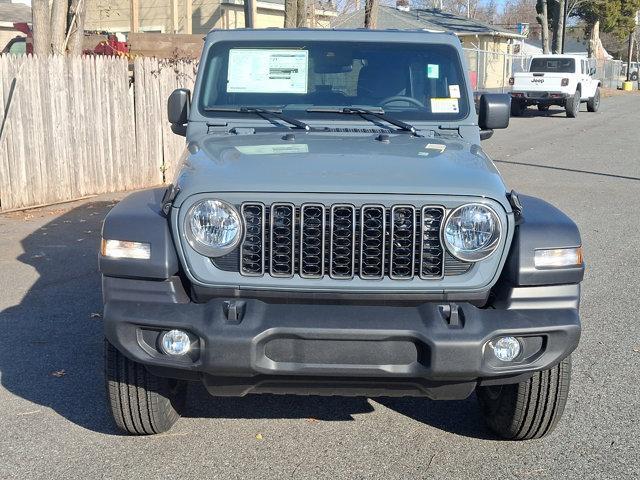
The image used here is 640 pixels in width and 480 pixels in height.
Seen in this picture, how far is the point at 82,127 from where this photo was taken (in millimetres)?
11609

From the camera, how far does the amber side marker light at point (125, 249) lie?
149 inches

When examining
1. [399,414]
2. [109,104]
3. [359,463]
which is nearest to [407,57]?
[399,414]

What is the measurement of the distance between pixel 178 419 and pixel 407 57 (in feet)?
8.37

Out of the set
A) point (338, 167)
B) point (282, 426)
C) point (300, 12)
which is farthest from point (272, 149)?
point (300, 12)

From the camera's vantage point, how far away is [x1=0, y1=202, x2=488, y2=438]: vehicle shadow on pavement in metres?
4.66

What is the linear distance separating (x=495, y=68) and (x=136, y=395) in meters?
41.5

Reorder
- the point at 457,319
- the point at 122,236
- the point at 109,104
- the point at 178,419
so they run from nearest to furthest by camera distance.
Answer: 1. the point at 457,319
2. the point at 122,236
3. the point at 178,419
4. the point at 109,104

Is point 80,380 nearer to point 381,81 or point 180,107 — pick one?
point 180,107

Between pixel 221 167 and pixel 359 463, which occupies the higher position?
pixel 221 167

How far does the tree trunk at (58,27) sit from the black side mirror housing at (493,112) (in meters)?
8.82

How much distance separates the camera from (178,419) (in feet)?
14.9

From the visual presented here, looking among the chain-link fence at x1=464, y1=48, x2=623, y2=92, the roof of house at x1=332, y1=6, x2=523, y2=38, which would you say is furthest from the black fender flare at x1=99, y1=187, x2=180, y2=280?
the roof of house at x1=332, y1=6, x2=523, y2=38

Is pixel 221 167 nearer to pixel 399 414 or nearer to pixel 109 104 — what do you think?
pixel 399 414

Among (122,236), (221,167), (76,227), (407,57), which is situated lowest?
(76,227)
